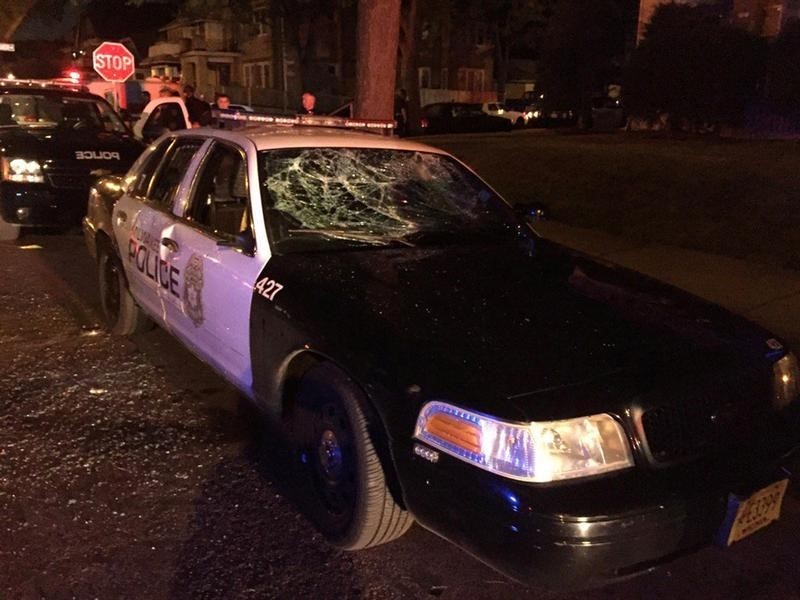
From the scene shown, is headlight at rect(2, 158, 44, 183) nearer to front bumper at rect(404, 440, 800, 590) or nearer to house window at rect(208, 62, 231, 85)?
front bumper at rect(404, 440, 800, 590)

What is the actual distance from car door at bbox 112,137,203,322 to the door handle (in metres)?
0.08

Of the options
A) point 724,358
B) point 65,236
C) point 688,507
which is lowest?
point 65,236

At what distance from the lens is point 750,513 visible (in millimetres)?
2750

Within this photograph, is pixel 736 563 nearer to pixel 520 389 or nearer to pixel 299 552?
pixel 520 389

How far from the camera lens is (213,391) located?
16.5ft

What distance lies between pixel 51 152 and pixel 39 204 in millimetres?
596

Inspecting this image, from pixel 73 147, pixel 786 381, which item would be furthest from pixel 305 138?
pixel 73 147

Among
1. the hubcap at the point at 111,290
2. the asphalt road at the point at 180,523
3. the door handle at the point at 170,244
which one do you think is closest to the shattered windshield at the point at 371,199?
the door handle at the point at 170,244

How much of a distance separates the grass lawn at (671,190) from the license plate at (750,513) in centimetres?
594

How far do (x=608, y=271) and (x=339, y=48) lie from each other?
39.6 m

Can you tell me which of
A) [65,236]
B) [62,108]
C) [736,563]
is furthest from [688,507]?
[62,108]

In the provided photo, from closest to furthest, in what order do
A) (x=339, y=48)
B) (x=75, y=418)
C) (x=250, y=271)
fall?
(x=250, y=271) → (x=75, y=418) → (x=339, y=48)

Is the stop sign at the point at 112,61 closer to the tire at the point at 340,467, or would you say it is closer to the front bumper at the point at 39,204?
the front bumper at the point at 39,204

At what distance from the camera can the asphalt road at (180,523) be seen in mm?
3105
